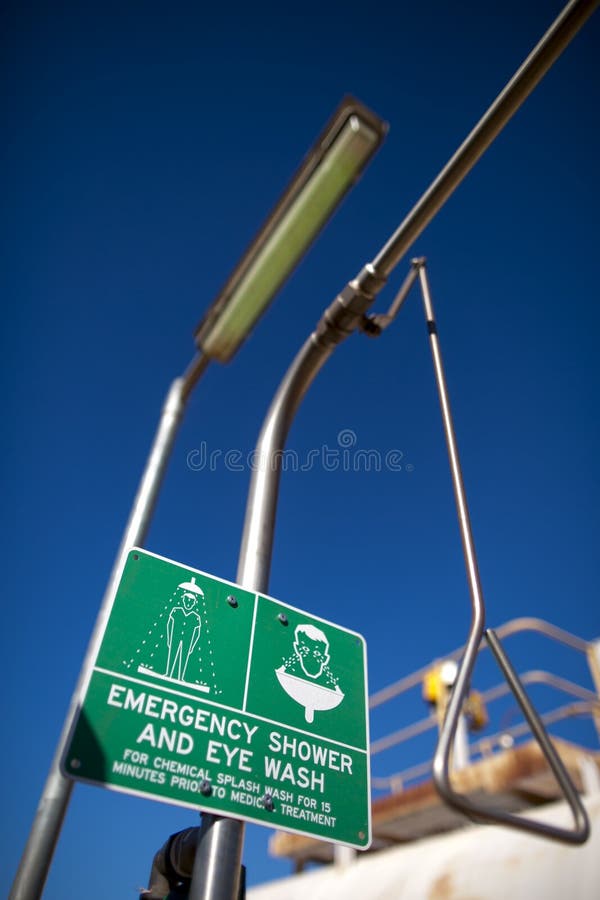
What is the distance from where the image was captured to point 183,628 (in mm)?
1549

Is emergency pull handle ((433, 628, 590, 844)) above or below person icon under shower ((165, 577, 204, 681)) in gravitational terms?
below

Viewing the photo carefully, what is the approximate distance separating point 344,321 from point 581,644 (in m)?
4.64

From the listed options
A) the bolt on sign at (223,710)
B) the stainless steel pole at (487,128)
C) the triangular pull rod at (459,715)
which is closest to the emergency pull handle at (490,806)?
the triangular pull rod at (459,715)

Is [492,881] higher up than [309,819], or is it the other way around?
[492,881]

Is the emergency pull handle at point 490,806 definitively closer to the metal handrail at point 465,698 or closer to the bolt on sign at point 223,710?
the metal handrail at point 465,698

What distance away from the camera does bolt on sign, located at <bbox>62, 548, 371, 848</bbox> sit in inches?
51.4

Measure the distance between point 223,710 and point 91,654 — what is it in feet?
1.16

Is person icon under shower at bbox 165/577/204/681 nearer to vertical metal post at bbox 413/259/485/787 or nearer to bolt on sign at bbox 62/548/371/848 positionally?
bolt on sign at bbox 62/548/371/848

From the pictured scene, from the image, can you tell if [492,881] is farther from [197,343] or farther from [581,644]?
[197,343]

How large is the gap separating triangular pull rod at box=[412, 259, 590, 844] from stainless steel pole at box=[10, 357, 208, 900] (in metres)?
0.76

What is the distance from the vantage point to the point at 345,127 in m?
2.56

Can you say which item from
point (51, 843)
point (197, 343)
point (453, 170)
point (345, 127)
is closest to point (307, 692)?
point (51, 843)

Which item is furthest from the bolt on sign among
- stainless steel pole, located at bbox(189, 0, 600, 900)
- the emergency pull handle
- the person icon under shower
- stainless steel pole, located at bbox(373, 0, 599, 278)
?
stainless steel pole, located at bbox(373, 0, 599, 278)

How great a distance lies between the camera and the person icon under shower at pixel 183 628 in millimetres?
1467
